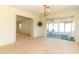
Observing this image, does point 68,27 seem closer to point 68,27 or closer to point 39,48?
point 68,27

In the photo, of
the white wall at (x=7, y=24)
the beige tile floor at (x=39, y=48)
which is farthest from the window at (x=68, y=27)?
the white wall at (x=7, y=24)

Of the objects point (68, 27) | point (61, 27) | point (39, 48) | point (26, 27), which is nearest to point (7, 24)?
point (39, 48)

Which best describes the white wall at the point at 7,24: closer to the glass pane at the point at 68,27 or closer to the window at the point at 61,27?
the window at the point at 61,27

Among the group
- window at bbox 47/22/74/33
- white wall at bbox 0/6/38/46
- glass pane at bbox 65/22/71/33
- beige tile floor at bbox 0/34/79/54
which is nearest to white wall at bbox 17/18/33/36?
window at bbox 47/22/74/33

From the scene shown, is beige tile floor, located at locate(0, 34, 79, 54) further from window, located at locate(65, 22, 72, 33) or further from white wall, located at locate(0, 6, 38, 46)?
window, located at locate(65, 22, 72, 33)

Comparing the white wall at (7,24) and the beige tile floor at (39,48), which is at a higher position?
the white wall at (7,24)

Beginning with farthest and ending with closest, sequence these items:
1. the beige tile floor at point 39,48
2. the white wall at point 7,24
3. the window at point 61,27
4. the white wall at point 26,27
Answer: the white wall at point 26,27, the window at point 61,27, the white wall at point 7,24, the beige tile floor at point 39,48

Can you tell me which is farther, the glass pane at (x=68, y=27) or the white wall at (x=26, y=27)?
the white wall at (x=26, y=27)

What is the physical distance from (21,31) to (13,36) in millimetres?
6092

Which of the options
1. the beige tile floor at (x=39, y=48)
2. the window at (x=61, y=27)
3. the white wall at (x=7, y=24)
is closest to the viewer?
the beige tile floor at (x=39, y=48)
